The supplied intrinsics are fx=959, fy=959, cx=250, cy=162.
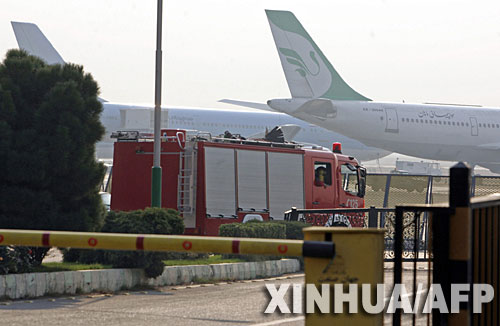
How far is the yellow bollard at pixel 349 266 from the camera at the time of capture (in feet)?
18.2

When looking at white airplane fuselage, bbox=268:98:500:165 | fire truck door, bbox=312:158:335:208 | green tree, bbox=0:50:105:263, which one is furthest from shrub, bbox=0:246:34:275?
white airplane fuselage, bbox=268:98:500:165

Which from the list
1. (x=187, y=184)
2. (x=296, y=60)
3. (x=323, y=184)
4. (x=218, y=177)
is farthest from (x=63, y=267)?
(x=296, y=60)

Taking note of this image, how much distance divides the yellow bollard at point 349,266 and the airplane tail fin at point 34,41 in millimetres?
57590

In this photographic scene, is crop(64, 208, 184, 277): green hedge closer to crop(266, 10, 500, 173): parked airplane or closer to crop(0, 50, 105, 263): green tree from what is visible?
crop(0, 50, 105, 263): green tree

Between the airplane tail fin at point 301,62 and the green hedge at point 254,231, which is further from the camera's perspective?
the airplane tail fin at point 301,62

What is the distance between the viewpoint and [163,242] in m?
6.38

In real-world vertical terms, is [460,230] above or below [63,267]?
above

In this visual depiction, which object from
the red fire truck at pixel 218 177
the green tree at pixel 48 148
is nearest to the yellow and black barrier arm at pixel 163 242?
the green tree at pixel 48 148

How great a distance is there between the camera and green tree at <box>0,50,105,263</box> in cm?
1385

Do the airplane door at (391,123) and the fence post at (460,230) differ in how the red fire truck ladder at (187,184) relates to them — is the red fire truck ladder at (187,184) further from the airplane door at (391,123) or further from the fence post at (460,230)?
the airplane door at (391,123)

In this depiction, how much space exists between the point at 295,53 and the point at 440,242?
46.8m

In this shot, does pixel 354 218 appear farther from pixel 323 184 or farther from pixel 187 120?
pixel 187 120

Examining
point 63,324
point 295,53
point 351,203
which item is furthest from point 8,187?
point 295,53

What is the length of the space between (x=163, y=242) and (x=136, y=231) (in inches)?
332
